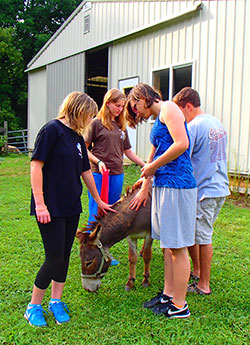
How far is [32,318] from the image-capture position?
287cm

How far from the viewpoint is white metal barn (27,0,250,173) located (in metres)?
7.65

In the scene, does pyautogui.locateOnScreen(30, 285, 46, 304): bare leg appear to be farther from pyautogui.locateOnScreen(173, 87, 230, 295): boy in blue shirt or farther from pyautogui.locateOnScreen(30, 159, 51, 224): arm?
pyautogui.locateOnScreen(173, 87, 230, 295): boy in blue shirt

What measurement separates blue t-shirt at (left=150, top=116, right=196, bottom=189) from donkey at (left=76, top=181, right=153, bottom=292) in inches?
30.9

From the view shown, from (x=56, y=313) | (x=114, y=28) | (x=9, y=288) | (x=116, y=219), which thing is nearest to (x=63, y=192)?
(x=116, y=219)

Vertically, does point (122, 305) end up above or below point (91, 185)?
below

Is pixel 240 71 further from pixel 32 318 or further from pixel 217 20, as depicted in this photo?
pixel 32 318

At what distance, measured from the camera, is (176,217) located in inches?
108

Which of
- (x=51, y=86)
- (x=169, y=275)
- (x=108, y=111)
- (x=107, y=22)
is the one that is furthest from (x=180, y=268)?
(x=51, y=86)

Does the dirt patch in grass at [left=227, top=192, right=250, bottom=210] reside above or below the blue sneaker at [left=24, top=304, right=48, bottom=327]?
above

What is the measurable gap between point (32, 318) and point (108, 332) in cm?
65

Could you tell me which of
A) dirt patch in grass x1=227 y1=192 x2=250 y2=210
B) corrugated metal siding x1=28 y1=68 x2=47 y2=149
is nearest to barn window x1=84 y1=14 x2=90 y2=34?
corrugated metal siding x1=28 y1=68 x2=47 y2=149

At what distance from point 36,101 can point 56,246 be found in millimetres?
16941

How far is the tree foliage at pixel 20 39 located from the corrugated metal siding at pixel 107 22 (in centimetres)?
1308

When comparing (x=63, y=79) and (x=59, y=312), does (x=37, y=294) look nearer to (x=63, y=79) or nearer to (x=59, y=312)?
(x=59, y=312)
